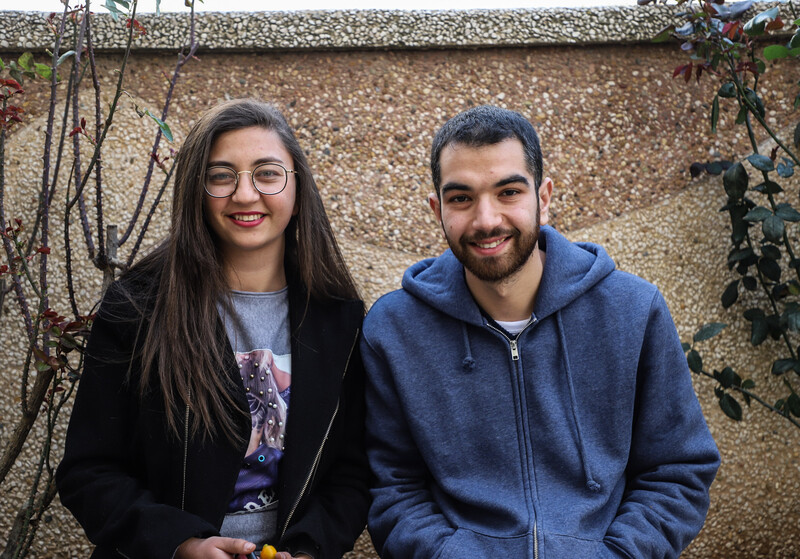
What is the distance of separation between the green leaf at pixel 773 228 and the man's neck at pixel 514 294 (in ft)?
3.21

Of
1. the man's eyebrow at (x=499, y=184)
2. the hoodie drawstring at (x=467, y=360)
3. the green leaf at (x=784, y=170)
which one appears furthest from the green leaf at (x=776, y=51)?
the hoodie drawstring at (x=467, y=360)

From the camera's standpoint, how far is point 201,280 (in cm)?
190

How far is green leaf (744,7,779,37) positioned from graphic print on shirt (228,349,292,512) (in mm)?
1753

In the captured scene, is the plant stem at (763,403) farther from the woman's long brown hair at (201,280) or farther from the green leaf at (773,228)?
the woman's long brown hair at (201,280)

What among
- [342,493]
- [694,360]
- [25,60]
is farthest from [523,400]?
[25,60]

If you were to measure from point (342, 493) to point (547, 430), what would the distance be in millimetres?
547

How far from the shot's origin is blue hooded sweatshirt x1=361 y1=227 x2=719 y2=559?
69.4 inches

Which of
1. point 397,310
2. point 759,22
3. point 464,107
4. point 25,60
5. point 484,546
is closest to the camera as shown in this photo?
point 484,546

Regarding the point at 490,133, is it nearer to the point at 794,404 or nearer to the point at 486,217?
the point at 486,217

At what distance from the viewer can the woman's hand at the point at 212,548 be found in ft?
5.35

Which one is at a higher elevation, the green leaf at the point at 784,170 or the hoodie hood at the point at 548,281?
the green leaf at the point at 784,170

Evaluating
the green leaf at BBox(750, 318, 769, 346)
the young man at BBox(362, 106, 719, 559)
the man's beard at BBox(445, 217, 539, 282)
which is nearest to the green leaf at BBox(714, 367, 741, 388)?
the green leaf at BBox(750, 318, 769, 346)

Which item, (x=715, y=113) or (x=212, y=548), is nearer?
(x=212, y=548)

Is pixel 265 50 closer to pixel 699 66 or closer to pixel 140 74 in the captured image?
pixel 140 74
